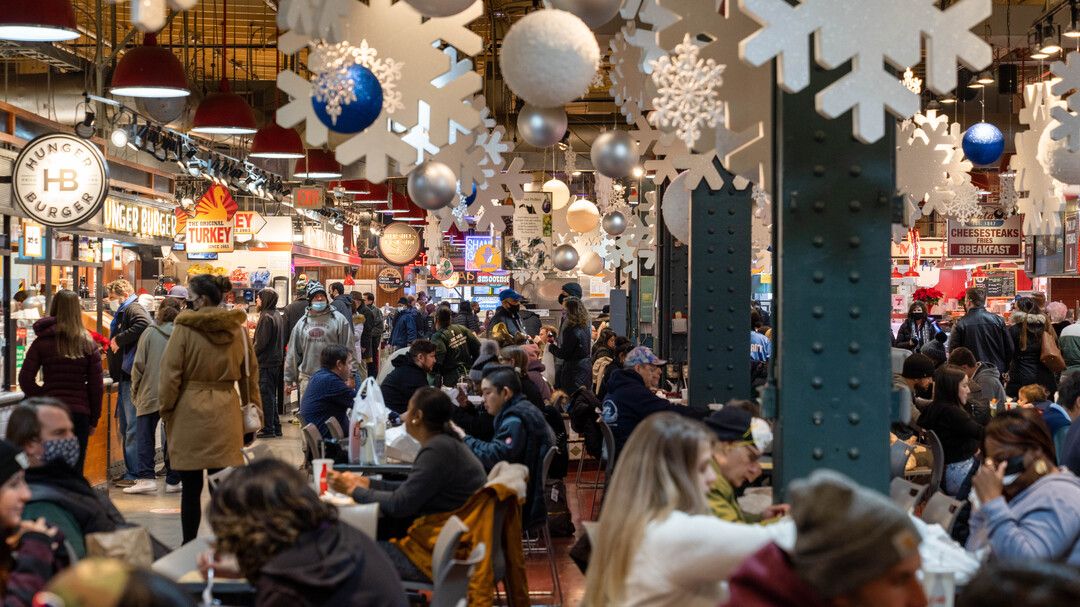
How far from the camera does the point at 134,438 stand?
35.0ft

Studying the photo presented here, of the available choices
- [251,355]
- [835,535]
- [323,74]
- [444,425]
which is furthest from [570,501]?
[835,535]

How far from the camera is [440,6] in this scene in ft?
14.0

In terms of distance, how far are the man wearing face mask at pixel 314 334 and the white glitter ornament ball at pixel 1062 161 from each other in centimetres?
802

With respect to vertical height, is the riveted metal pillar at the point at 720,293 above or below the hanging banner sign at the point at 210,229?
below

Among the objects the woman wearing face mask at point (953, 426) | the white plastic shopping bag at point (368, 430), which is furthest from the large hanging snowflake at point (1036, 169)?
the white plastic shopping bag at point (368, 430)

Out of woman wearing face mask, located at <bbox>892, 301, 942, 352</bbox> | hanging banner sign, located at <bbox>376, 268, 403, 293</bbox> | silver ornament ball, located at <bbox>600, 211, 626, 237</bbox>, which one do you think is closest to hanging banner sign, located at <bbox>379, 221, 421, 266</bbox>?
hanging banner sign, located at <bbox>376, 268, 403, 293</bbox>

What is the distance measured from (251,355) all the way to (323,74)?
3272mm

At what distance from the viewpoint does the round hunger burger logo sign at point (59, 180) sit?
9094 millimetres

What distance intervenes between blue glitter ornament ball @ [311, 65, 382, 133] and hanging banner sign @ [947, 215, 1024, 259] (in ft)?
64.8

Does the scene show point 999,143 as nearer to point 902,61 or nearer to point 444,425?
point 444,425

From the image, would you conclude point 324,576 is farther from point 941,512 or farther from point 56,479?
point 941,512

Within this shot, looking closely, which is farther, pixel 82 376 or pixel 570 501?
pixel 570 501

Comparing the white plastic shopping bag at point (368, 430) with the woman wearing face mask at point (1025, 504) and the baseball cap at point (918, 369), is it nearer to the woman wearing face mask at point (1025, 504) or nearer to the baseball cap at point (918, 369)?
the woman wearing face mask at point (1025, 504)

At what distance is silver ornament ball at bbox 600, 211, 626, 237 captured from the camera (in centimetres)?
1437
